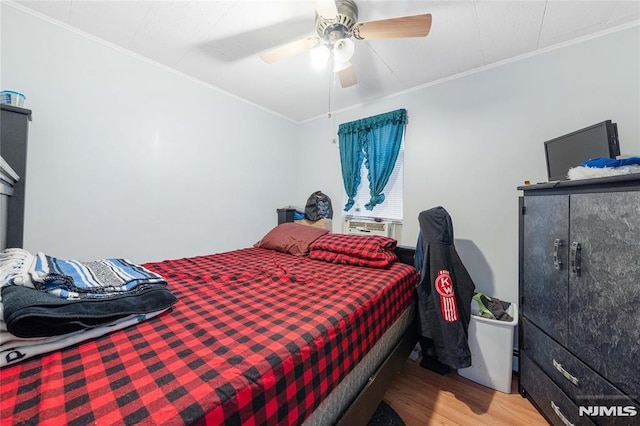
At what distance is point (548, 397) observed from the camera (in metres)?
1.34

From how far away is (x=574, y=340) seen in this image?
118 cm

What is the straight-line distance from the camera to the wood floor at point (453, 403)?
56.1 inches

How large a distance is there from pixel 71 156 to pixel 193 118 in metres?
1.05

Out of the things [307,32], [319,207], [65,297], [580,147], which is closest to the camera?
[65,297]


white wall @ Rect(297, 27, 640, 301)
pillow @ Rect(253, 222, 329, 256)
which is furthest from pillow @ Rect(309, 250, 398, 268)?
white wall @ Rect(297, 27, 640, 301)

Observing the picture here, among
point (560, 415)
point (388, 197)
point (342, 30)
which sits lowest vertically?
point (560, 415)

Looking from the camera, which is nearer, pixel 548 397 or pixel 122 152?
pixel 548 397

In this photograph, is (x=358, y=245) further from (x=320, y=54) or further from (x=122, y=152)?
(x=122, y=152)

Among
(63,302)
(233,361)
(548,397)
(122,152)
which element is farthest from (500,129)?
(122,152)

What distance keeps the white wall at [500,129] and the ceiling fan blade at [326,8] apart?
1.56 metres

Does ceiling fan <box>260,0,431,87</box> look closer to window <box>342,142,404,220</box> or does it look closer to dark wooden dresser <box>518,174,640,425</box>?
dark wooden dresser <box>518,174,640,425</box>

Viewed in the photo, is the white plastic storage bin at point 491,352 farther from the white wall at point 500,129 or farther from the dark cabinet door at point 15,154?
the dark cabinet door at point 15,154

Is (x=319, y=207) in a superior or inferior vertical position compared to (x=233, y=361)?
superior

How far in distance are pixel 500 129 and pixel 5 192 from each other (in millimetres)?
3598
